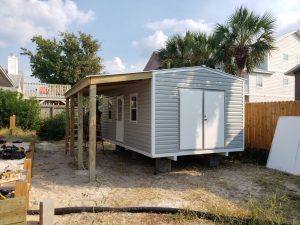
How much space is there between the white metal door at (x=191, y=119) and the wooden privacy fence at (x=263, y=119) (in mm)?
3053

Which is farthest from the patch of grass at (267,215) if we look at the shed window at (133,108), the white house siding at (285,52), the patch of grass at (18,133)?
the white house siding at (285,52)

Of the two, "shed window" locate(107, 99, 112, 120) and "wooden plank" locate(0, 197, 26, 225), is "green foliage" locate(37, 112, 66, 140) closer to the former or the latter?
"shed window" locate(107, 99, 112, 120)

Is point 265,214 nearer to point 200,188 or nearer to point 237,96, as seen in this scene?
point 200,188

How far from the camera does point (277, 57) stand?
24.0m

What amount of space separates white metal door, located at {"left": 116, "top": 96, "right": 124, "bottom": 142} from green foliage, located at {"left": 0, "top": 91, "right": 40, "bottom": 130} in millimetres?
7635

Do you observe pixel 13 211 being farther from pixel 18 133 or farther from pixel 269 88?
pixel 269 88

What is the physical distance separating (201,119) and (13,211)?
6349 mm

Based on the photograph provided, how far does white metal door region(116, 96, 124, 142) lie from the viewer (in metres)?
10.5

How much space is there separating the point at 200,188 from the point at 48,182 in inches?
139

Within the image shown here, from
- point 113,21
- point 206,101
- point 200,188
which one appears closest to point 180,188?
point 200,188

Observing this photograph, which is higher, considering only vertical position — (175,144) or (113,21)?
(113,21)

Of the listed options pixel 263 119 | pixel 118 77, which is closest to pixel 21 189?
pixel 118 77

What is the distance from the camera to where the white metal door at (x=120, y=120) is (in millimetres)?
10456

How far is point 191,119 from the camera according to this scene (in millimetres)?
8297
